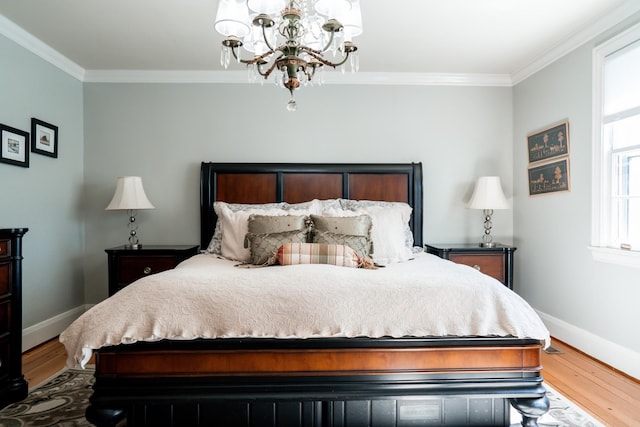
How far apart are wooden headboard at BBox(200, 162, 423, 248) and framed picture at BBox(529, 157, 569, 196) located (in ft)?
3.51

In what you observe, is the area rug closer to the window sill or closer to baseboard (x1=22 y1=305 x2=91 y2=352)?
baseboard (x1=22 y1=305 x2=91 y2=352)

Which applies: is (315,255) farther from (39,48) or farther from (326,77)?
(39,48)

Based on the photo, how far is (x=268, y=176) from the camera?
3.90m

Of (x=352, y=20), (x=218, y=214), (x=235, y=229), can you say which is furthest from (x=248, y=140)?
(x=352, y=20)

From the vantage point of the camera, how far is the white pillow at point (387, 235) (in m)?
2.99

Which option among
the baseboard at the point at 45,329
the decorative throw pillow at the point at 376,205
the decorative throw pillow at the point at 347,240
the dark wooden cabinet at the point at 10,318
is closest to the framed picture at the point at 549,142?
the decorative throw pillow at the point at 376,205

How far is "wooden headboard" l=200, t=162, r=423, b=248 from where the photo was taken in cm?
389

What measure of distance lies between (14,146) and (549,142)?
4.52 m

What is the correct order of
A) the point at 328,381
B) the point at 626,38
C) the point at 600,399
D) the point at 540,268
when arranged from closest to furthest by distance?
the point at 328,381, the point at 600,399, the point at 626,38, the point at 540,268

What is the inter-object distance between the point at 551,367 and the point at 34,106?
4.63 metres

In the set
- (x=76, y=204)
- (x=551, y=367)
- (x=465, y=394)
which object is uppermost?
(x=76, y=204)

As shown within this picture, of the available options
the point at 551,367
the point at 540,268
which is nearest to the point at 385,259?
the point at 551,367

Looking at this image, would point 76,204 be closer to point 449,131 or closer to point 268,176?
point 268,176

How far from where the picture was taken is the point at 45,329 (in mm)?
3389
